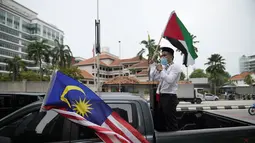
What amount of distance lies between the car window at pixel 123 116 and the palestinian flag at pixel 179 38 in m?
1.49

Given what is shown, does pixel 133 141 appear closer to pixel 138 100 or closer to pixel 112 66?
pixel 138 100

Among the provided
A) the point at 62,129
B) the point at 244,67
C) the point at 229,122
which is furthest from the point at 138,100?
the point at 244,67

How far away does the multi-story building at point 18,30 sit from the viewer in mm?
67562

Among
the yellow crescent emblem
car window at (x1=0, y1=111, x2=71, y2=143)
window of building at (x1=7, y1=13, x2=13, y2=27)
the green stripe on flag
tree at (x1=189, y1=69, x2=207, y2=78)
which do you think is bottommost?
car window at (x1=0, y1=111, x2=71, y2=143)

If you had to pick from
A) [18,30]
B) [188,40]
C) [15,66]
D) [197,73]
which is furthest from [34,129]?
[197,73]

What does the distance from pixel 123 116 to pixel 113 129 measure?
0.25 m

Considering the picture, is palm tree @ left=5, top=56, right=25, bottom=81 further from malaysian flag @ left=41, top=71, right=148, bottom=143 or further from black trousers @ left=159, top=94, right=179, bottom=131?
malaysian flag @ left=41, top=71, right=148, bottom=143

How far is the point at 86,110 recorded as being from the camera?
1971 mm

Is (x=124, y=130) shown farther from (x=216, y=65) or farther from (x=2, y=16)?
(x=2, y=16)

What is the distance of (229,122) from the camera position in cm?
316

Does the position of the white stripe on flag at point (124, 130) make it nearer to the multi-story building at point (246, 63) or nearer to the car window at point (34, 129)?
the car window at point (34, 129)

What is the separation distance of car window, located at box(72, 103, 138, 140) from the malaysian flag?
13cm

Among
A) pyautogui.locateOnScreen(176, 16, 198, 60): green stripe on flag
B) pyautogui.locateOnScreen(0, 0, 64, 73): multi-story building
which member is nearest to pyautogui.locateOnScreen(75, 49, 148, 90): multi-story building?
pyautogui.locateOnScreen(0, 0, 64, 73): multi-story building

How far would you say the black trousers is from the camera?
2.62 metres
